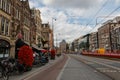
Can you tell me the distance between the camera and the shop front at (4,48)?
32656mm

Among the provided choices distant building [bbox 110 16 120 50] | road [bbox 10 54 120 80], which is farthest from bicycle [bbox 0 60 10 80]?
distant building [bbox 110 16 120 50]

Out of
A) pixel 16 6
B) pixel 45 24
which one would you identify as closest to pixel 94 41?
pixel 45 24

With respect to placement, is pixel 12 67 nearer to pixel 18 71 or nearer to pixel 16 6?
pixel 18 71

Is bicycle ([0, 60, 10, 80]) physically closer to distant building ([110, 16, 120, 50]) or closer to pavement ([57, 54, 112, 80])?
pavement ([57, 54, 112, 80])

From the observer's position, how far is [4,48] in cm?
3416

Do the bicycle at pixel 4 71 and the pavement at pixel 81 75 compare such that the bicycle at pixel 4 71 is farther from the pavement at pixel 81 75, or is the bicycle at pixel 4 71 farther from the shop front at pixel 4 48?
the shop front at pixel 4 48

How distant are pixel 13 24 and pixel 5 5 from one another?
4.57 m

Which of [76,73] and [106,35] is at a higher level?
[106,35]

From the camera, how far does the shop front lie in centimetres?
3266

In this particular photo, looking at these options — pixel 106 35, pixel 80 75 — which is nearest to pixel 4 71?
pixel 80 75

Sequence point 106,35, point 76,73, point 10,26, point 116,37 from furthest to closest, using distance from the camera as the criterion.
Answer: point 106,35
point 116,37
point 10,26
point 76,73

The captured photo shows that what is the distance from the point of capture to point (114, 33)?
434 feet

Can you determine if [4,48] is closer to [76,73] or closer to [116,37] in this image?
[76,73]

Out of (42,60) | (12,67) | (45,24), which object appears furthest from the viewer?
(45,24)
